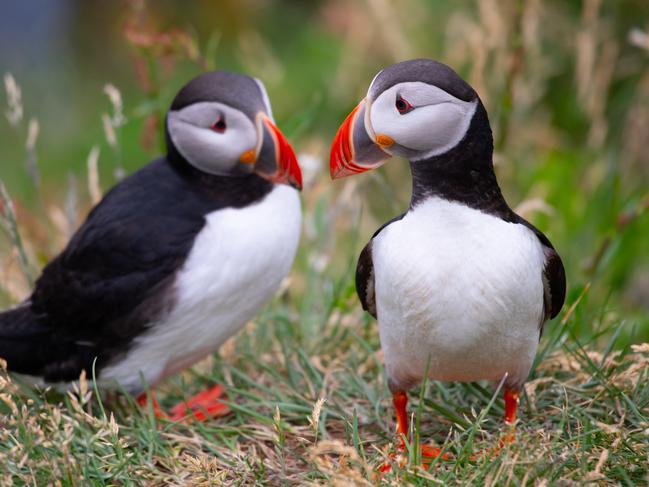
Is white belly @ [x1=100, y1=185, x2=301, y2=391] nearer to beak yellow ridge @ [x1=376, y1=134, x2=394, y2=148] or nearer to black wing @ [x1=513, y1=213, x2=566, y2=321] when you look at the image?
beak yellow ridge @ [x1=376, y1=134, x2=394, y2=148]

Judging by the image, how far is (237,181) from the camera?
3.65m

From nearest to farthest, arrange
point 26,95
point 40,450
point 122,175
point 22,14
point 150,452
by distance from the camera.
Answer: point 40,450 → point 150,452 → point 122,175 → point 26,95 → point 22,14

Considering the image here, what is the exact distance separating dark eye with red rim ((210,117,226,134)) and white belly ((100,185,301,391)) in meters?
0.30

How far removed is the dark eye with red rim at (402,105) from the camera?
275 centimetres

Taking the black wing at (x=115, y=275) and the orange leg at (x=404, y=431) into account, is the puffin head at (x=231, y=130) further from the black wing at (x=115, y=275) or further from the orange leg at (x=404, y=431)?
the orange leg at (x=404, y=431)

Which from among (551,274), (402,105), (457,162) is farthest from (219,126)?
(551,274)

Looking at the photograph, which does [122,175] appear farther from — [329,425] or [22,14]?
[22,14]

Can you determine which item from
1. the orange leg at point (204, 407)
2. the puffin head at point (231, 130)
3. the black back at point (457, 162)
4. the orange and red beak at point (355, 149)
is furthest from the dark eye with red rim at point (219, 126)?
the orange leg at point (204, 407)

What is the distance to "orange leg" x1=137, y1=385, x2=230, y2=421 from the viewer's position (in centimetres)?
361

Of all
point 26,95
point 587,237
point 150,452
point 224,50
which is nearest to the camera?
point 150,452

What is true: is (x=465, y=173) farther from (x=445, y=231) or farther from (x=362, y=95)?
(x=362, y=95)

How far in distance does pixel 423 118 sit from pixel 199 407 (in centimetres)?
153

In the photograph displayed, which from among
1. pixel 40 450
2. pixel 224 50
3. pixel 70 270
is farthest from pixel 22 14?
pixel 40 450

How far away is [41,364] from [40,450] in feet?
2.62
